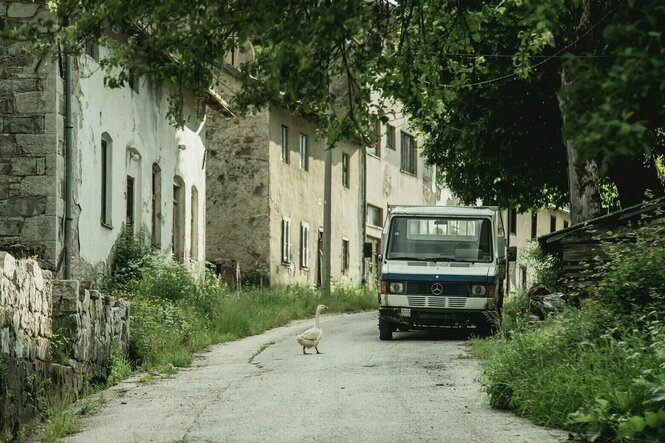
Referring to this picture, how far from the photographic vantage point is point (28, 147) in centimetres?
1906

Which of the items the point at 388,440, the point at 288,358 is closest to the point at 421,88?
the point at 388,440

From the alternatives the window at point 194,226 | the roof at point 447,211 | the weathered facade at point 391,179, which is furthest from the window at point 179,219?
the weathered facade at point 391,179

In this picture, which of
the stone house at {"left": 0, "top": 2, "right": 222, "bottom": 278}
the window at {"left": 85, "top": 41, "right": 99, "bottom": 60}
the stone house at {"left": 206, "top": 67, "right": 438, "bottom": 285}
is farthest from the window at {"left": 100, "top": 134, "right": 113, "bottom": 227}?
the stone house at {"left": 206, "top": 67, "right": 438, "bottom": 285}

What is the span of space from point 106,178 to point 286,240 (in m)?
13.9

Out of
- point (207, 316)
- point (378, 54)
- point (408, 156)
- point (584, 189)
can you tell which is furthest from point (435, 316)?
point (408, 156)

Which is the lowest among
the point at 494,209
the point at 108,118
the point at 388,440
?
the point at 388,440

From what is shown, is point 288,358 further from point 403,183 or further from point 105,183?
point 403,183

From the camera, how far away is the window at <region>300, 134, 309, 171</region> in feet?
124

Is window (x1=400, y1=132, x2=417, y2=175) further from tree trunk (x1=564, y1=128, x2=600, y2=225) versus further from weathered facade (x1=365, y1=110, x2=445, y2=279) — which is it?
tree trunk (x1=564, y1=128, x2=600, y2=225)

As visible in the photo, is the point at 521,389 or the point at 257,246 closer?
the point at 521,389

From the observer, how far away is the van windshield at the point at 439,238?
2166cm

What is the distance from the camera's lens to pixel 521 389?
11992 millimetres

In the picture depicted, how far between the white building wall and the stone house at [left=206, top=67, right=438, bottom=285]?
12.1ft

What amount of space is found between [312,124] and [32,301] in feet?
88.6
